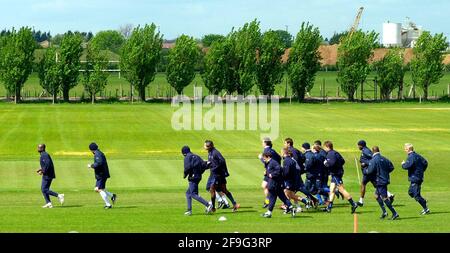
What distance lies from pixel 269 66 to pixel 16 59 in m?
32.3

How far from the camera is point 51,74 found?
121875mm

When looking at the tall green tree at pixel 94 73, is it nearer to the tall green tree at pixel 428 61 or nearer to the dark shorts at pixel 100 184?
the tall green tree at pixel 428 61

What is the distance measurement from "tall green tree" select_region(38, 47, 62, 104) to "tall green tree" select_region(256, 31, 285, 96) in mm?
25578

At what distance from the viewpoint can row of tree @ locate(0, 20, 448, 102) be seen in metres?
123

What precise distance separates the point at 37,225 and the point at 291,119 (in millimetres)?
60327

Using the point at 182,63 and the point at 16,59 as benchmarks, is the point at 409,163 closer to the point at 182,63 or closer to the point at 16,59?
the point at 16,59

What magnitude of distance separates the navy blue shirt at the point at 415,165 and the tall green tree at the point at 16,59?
95881 mm

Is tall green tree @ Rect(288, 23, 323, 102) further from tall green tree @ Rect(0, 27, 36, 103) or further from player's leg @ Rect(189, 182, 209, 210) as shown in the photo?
player's leg @ Rect(189, 182, 209, 210)

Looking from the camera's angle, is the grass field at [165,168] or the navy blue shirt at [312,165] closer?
the grass field at [165,168]

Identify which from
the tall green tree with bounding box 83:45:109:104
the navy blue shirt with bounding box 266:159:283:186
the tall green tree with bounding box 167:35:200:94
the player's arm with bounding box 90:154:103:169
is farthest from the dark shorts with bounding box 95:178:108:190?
the tall green tree with bounding box 167:35:200:94

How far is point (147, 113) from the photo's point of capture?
94.7 metres

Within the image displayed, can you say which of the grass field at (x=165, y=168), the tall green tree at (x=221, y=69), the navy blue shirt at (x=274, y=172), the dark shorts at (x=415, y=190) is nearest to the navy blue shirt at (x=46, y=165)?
the grass field at (x=165, y=168)

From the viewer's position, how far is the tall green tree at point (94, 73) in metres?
122
